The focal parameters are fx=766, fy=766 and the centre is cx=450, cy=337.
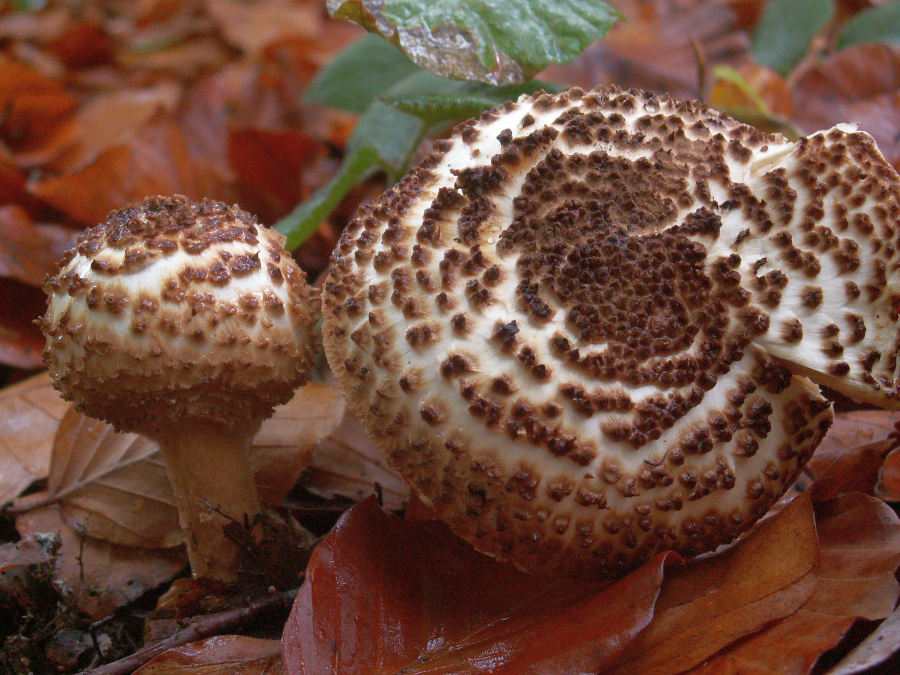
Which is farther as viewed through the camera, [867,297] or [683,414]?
[867,297]

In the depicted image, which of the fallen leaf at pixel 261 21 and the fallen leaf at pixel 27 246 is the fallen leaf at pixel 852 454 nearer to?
the fallen leaf at pixel 27 246

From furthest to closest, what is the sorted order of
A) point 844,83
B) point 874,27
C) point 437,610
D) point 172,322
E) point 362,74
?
1. point 874,27
2. point 844,83
3. point 362,74
4. point 437,610
5. point 172,322

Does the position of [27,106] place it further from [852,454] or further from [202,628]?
[852,454]

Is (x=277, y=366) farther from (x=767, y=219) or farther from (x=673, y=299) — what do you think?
(x=767, y=219)

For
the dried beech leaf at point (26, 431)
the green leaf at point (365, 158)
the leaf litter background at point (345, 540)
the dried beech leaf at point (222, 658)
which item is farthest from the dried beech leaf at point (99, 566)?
the green leaf at point (365, 158)

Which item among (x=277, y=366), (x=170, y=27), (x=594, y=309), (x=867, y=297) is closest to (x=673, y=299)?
(x=594, y=309)

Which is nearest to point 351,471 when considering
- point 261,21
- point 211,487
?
point 211,487
